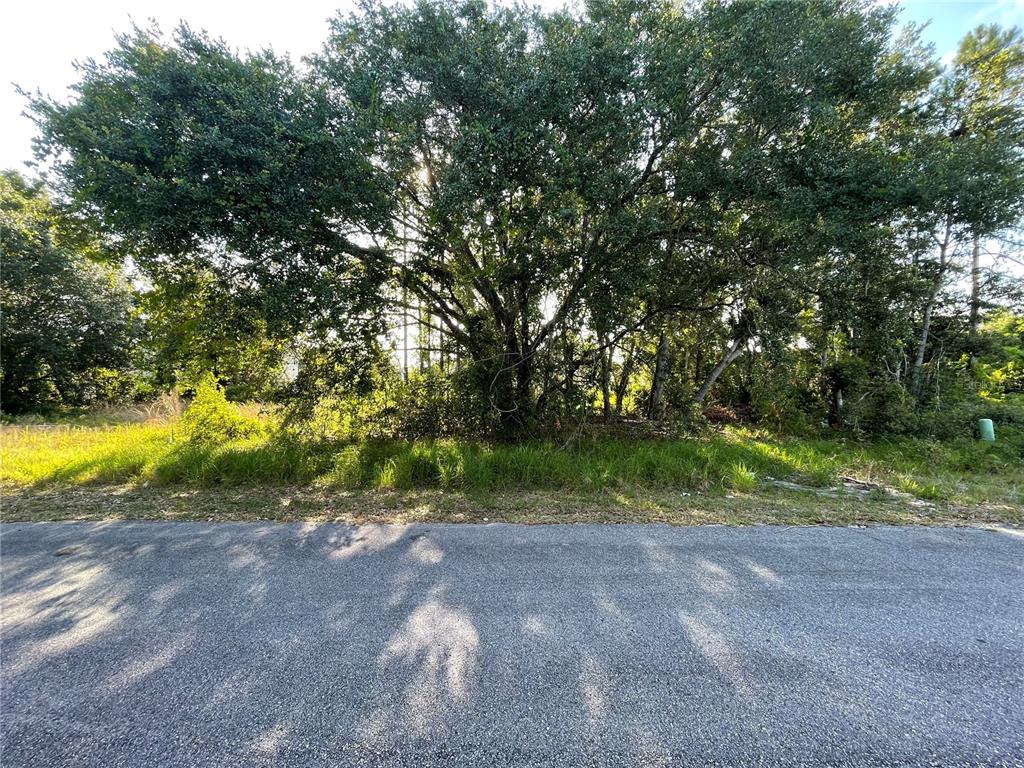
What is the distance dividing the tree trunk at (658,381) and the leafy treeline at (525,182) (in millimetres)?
1752

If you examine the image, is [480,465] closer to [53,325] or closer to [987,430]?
[987,430]

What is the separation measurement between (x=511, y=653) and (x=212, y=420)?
20.0ft

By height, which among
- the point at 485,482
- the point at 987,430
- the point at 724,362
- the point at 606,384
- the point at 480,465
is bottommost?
the point at 485,482

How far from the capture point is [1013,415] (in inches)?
293

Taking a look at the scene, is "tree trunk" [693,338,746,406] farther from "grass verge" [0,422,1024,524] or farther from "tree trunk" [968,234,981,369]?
"tree trunk" [968,234,981,369]

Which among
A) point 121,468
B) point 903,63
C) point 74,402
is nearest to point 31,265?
point 74,402

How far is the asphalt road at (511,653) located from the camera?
1517 mm

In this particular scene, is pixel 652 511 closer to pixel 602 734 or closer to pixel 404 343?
pixel 602 734

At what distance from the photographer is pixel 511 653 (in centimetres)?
197

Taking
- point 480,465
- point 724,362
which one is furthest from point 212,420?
point 724,362

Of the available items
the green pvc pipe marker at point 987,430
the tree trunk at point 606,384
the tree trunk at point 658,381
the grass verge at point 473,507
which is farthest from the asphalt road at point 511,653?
the green pvc pipe marker at point 987,430

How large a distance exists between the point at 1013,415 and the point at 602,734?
10.4 m

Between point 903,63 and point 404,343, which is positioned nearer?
point 903,63

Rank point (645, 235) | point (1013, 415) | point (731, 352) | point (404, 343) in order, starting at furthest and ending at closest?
point (731, 352) → point (1013, 415) → point (404, 343) → point (645, 235)
